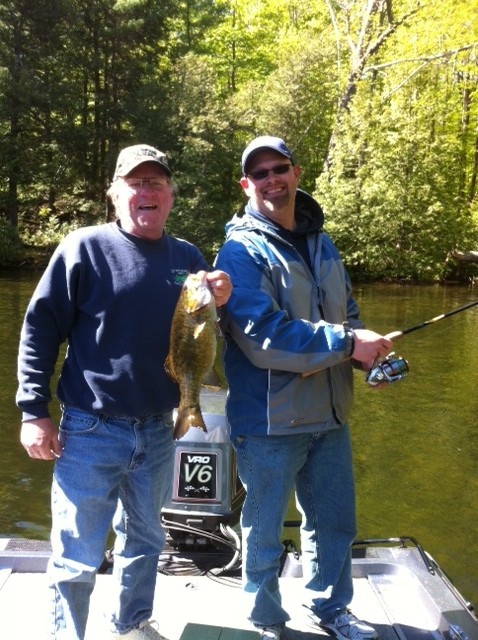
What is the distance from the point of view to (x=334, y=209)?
2550 cm

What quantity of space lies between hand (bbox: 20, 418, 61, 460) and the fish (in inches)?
18.3

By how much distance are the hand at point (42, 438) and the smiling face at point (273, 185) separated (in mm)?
1232

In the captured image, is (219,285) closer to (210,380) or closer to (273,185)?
(210,380)

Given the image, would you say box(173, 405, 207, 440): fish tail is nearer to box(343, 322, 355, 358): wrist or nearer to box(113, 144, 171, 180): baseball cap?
box(343, 322, 355, 358): wrist

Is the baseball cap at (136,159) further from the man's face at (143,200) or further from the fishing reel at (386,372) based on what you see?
the fishing reel at (386,372)

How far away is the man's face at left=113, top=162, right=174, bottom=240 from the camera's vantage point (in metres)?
2.73

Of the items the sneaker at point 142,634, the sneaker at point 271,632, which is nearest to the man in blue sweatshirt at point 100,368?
the sneaker at point 142,634

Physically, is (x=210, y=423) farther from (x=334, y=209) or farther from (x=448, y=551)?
(x=334, y=209)

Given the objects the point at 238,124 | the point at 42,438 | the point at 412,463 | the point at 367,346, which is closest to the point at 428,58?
the point at 238,124

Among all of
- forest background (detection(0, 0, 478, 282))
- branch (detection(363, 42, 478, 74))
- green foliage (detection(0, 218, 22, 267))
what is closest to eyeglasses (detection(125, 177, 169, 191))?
branch (detection(363, 42, 478, 74))

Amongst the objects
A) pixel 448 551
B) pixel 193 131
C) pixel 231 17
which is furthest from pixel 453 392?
pixel 231 17

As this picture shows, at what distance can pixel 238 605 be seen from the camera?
3389 mm

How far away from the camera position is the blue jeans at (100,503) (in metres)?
2.64

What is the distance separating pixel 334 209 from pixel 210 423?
22386 mm
